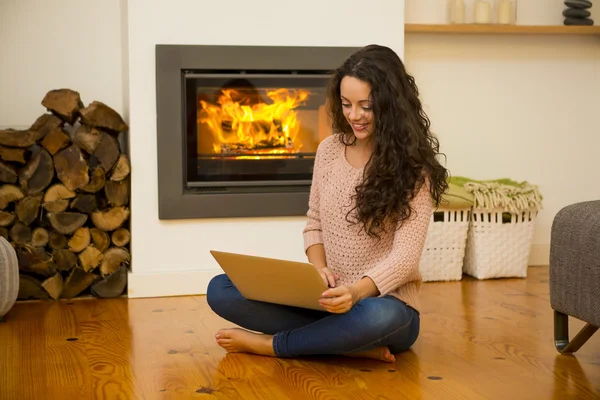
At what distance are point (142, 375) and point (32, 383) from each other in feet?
0.88

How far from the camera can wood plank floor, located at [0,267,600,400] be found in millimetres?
2057

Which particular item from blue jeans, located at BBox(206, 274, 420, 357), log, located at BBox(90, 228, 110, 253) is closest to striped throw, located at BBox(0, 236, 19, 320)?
log, located at BBox(90, 228, 110, 253)

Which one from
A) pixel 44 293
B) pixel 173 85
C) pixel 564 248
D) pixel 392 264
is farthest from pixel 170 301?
pixel 564 248

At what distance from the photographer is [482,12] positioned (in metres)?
3.76

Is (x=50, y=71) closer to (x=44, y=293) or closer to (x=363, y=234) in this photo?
(x=44, y=293)

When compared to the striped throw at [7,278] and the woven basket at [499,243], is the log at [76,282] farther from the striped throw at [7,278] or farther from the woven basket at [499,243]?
the woven basket at [499,243]

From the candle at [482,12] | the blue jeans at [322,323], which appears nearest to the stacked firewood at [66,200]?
the blue jeans at [322,323]

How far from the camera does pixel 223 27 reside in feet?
10.9

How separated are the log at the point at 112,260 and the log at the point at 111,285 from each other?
2cm

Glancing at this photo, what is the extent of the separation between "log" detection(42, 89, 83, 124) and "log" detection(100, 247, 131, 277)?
53cm

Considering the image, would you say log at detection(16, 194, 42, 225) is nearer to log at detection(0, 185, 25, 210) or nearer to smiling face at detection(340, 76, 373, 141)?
log at detection(0, 185, 25, 210)

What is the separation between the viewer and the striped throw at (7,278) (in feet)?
9.09

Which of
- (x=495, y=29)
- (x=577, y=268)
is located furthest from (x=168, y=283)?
(x=495, y=29)

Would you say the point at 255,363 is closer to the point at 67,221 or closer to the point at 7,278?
the point at 7,278
